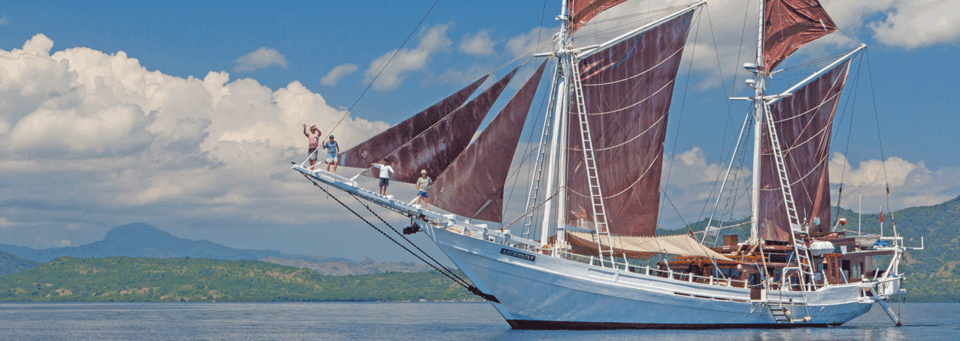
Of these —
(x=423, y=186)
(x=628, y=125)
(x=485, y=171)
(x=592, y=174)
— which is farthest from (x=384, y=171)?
(x=628, y=125)

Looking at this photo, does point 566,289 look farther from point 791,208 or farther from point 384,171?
point 791,208

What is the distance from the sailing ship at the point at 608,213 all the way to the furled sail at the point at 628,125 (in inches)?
3.2

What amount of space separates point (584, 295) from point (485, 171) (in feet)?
29.7

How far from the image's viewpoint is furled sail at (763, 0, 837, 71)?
6538cm

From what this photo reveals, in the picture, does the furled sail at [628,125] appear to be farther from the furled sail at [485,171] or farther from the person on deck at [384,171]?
the person on deck at [384,171]

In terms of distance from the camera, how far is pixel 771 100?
65125 millimetres

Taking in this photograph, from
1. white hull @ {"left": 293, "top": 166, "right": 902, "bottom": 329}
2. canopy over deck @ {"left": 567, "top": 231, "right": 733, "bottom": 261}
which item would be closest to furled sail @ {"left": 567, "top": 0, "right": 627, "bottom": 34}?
canopy over deck @ {"left": 567, "top": 231, "right": 733, "bottom": 261}

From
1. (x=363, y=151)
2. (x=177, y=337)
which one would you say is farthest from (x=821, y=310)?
(x=177, y=337)

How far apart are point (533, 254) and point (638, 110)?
39.8ft

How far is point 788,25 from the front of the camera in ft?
216

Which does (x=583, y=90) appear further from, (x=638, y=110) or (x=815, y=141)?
(x=815, y=141)

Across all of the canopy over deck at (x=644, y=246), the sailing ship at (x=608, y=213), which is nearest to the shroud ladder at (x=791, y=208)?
the sailing ship at (x=608, y=213)

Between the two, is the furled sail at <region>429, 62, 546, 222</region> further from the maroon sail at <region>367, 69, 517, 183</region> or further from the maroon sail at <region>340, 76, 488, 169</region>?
the maroon sail at <region>340, 76, 488, 169</region>

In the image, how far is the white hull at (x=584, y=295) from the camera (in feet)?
157
